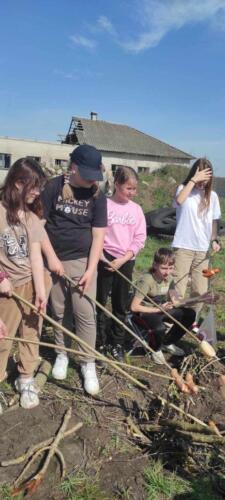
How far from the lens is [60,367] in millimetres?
3518

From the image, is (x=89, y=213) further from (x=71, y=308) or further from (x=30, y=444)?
(x=30, y=444)

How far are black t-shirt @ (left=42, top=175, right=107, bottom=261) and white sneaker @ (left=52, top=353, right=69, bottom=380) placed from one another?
82cm

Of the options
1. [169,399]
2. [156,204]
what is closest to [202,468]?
[169,399]

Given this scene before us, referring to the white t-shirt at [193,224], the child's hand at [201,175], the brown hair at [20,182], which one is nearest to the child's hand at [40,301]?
the brown hair at [20,182]

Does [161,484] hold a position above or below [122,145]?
below

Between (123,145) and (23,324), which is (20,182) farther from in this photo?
(123,145)

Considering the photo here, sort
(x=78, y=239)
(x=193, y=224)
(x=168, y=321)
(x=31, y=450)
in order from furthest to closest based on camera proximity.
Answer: (x=193, y=224) < (x=168, y=321) < (x=78, y=239) < (x=31, y=450)

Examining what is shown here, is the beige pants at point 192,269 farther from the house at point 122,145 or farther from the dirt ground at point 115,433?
the house at point 122,145

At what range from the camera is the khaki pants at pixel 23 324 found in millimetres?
3016

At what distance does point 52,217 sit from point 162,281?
49.2 inches

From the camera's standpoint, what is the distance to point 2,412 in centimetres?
301

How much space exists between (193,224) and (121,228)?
0.81 m

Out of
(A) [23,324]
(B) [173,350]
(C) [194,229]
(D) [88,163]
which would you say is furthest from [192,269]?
(A) [23,324]

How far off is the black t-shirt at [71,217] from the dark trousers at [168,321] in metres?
0.93
